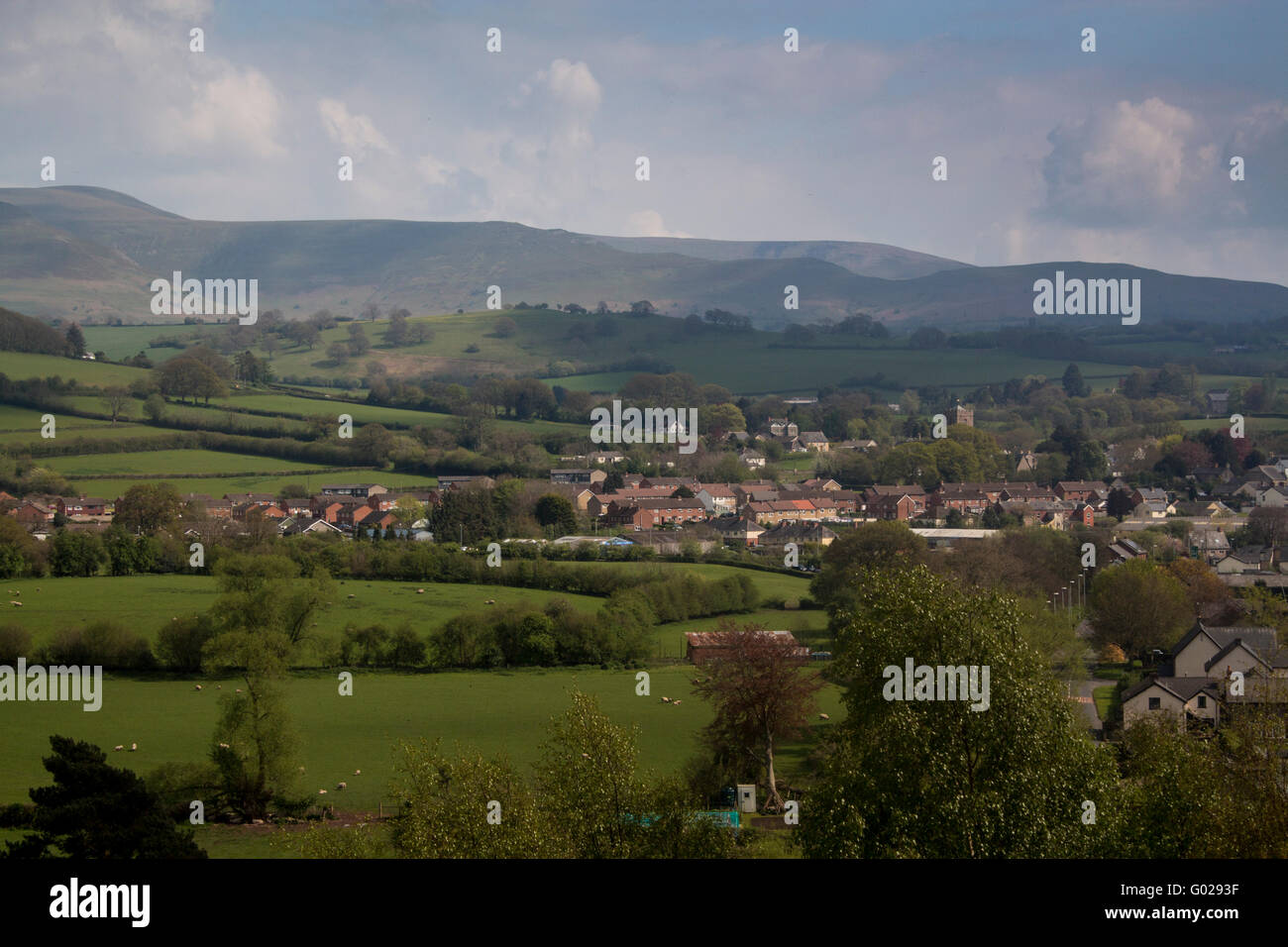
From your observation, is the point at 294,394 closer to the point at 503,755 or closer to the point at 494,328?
the point at 494,328

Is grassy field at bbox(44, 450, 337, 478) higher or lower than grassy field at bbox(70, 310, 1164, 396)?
lower

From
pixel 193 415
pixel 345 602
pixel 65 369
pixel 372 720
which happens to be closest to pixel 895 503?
pixel 345 602

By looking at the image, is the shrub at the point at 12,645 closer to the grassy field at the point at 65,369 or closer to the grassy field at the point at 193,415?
the grassy field at the point at 193,415
